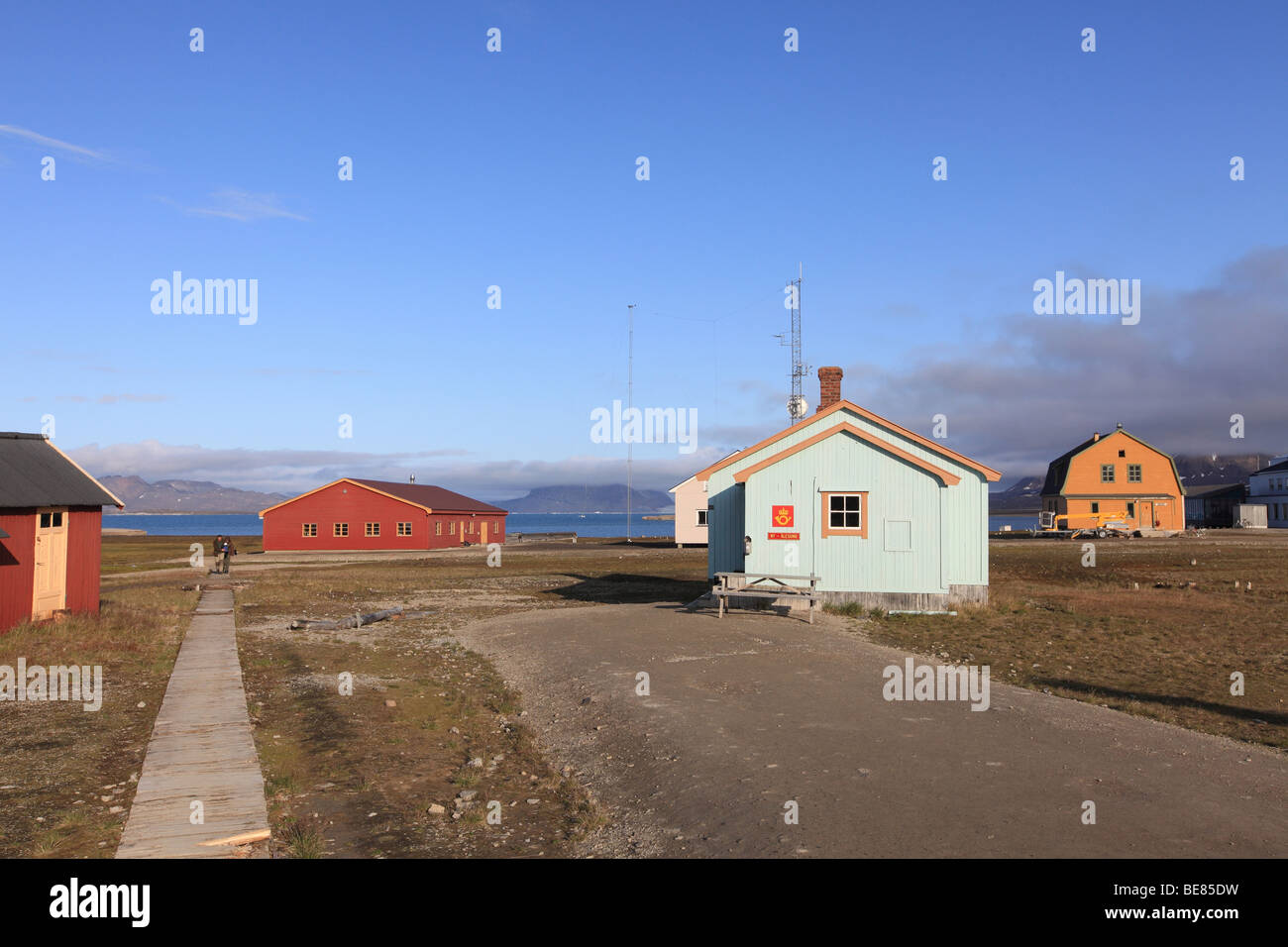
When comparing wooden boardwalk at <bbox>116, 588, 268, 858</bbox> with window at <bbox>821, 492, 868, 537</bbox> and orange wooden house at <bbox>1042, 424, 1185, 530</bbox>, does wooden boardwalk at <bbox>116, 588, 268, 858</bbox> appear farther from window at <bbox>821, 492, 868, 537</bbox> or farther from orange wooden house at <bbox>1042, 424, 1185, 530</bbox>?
orange wooden house at <bbox>1042, 424, 1185, 530</bbox>

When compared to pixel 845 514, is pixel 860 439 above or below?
above

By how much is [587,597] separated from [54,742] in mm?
19382

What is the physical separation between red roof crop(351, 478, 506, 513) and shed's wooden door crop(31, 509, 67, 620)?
44.8 metres

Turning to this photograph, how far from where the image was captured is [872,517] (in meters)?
22.4

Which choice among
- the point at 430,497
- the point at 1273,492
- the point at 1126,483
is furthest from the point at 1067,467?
→ the point at 430,497

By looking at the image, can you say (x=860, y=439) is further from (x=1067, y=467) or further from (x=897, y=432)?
(x=1067, y=467)

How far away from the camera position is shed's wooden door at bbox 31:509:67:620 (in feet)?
64.5

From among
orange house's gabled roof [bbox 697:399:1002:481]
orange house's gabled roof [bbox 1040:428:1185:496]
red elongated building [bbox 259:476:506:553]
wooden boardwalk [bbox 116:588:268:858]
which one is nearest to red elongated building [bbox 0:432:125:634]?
wooden boardwalk [bbox 116:588:268:858]

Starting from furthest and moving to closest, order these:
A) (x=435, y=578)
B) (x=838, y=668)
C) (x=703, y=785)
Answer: (x=435, y=578), (x=838, y=668), (x=703, y=785)

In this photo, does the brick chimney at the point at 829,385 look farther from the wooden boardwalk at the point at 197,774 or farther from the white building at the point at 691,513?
the white building at the point at 691,513

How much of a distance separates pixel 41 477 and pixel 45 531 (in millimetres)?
1449
